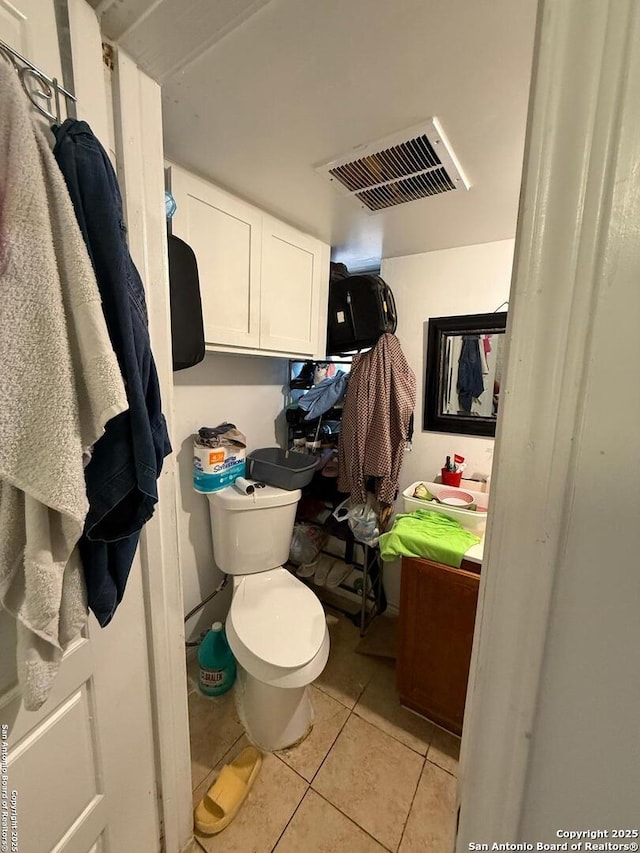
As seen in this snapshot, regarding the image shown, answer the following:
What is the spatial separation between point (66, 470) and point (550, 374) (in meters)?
0.58

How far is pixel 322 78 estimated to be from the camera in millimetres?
753

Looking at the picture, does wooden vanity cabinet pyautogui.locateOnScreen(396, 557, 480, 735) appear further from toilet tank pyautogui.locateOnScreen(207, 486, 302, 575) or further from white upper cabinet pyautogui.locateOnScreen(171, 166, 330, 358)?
white upper cabinet pyautogui.locateOnScreen(171, 166, 330, 358)

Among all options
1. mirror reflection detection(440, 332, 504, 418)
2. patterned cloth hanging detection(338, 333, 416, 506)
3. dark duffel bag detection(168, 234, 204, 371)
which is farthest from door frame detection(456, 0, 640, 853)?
mirror reflection detection(440, 332, 504, 418)

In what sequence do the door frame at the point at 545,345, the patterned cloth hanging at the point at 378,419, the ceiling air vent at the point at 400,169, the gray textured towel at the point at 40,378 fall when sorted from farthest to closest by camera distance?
the patterned cloth hanging at the point at 378,419 < the ceiling air vent at the point at 400,169 < the gray textured towel at the point at 40,378 < the door frame at the point at 545,345

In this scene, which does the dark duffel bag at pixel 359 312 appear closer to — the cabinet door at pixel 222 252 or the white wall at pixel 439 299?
the white wall at pixel 439 299

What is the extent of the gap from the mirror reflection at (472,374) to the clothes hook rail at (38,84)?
5.24 ft

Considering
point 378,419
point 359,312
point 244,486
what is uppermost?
point 359,312

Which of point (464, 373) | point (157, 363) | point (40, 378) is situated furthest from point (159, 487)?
point (464, 373)

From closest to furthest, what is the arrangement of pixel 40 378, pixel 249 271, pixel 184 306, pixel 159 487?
1. pixel 40 378
2. pixel 159 487
3. pixel 184 306
4. pixel 249 271

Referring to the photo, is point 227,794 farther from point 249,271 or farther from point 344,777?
point 249,271

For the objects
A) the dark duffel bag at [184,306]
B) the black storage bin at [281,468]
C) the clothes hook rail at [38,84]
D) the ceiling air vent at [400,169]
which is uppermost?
the ceiling air vent at [400,169]

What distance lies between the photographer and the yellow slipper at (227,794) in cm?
105

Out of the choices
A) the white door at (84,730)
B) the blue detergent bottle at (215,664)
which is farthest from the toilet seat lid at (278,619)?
the white door at (84,730)

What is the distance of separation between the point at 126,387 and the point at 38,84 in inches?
21.0
